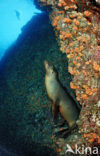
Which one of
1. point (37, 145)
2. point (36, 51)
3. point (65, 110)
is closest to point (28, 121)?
point (37, 145)

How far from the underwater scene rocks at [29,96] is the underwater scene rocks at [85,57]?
1.82 m

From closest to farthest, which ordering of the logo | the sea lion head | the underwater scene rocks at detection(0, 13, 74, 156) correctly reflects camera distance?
1. the logo
2. the sea lion head
3. the underwater scene rocks at detection(0, 13, 74, 156)

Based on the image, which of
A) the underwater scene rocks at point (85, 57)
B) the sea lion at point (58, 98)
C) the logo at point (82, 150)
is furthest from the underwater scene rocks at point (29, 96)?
the underwater scene rocks at point (85, 57)

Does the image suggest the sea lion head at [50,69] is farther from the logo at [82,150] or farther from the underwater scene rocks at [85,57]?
the logo at [82,150]

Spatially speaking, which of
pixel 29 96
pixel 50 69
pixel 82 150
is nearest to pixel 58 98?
pixel 50 69

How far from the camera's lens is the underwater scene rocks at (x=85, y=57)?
6.99 feet

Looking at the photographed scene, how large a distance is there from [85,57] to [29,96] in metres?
3.24

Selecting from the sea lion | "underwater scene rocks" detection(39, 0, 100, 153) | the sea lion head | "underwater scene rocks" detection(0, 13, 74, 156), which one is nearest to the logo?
"underwater scene rocks" detection(39, 0, 100, 153)

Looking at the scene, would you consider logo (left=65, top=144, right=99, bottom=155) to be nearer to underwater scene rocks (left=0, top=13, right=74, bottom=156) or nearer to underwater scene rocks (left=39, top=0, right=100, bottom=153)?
underwater scene rocks (left=39, top=0, right=100, bottom=153)

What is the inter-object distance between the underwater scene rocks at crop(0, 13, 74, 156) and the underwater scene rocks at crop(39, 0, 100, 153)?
1822 millimetres

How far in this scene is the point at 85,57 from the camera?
2.21 meters

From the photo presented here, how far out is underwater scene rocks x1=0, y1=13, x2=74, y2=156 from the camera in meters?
4.21

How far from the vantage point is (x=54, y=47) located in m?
5.41

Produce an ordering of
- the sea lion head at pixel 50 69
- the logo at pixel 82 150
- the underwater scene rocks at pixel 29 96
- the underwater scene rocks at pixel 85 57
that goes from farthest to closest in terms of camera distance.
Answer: the underwater scene rocks at pixel 29 96
the sea lion head at pixel 50 69
the logo at pixel 82 150
the underwater scene rocks at pixel 85 57
